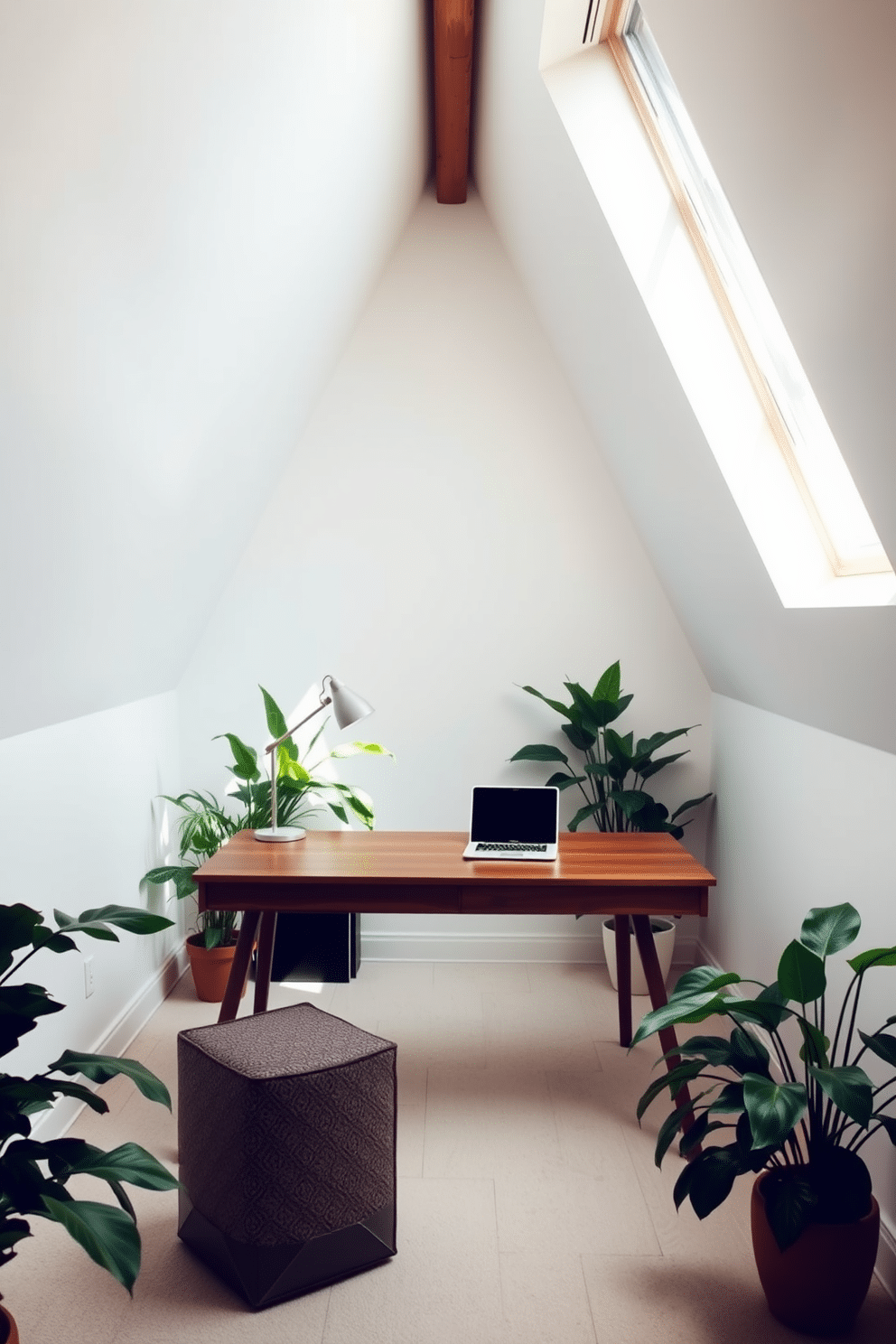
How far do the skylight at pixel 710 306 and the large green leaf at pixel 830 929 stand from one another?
0.78 meters

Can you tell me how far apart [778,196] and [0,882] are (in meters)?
2.27

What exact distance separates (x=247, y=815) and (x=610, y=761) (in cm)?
150

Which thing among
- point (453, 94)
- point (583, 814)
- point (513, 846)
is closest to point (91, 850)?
point (513, 846)

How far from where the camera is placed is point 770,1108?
6.20ft

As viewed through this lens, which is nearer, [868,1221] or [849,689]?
[868,1221]

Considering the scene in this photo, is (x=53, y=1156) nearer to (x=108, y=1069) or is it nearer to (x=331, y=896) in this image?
(x=108, y=1069)

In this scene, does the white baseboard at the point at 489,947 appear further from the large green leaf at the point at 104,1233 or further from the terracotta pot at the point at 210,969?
the large green leaf at the point at 104,1233

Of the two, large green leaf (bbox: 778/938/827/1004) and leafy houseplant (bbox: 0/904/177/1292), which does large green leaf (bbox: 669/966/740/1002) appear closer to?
large green leaf (bbox: 778/938/827/1004)

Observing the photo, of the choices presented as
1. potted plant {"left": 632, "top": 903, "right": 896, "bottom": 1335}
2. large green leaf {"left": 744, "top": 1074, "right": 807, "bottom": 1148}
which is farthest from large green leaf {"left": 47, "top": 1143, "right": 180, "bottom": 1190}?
large green leaf {"left": 744, "top": 1074, "right": 807, "bottom": 1148}

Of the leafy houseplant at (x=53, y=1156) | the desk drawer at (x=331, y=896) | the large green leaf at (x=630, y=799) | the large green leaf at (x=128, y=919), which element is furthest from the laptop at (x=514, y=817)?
the leafy houseplant at (x=53, y=1156)

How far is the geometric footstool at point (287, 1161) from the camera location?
221 cm

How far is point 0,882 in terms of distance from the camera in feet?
8.38

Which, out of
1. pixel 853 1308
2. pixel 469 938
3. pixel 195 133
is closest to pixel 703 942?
pixel 469 938

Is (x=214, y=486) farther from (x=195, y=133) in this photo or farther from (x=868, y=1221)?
(x=868, y=1221)
